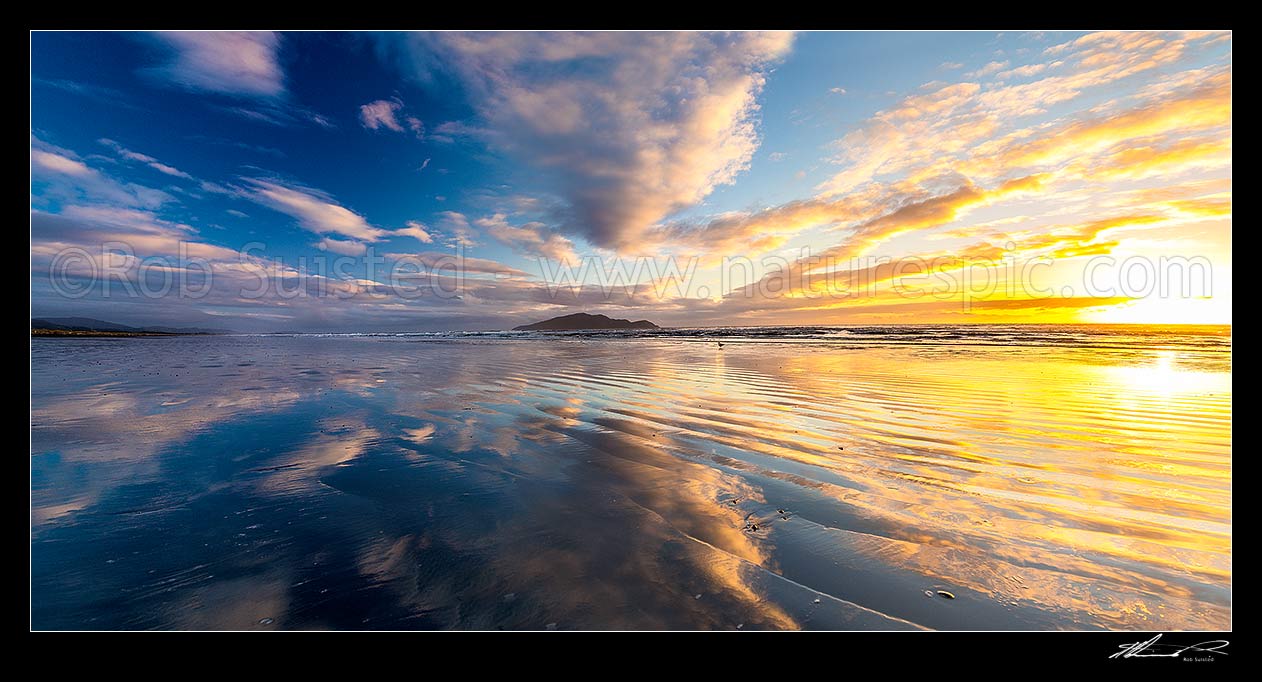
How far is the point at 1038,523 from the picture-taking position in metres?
3.76

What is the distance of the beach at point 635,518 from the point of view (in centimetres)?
262

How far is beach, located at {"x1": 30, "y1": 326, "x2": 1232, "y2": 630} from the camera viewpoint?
8.60ft
